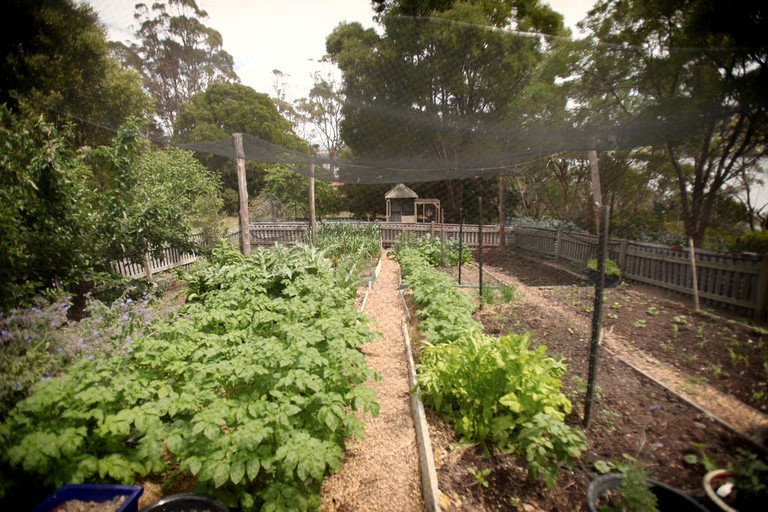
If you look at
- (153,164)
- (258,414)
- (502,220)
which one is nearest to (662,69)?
(258,414)

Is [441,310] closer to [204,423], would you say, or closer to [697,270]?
[204,423]

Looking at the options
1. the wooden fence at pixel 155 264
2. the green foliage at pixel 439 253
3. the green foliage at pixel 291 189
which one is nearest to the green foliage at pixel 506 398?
the green foliage at pixel 439 253

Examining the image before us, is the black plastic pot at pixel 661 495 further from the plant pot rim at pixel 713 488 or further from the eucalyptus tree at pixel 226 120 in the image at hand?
the eucalyptus tree at pixel 226 120

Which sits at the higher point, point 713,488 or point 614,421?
point 713,488

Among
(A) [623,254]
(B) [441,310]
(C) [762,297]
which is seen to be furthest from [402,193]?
(C) [762,297]

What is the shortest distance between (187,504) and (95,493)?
354 mm

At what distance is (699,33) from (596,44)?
1.16m

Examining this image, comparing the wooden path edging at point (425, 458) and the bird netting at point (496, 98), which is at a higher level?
the bird netting at point (496, 98)

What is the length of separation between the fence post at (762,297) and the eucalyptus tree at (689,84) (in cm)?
75

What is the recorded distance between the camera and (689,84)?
2.58 metres

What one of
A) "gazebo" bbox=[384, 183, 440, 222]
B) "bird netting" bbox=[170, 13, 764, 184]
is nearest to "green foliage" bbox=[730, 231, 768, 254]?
"bird netting" bbox=[170, 13, 764, 184]

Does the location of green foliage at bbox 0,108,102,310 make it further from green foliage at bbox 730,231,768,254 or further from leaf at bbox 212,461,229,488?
green foliage at bbox 730,231,768,254

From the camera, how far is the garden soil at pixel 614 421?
152 centimetres

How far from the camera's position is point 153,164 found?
6.58 m
